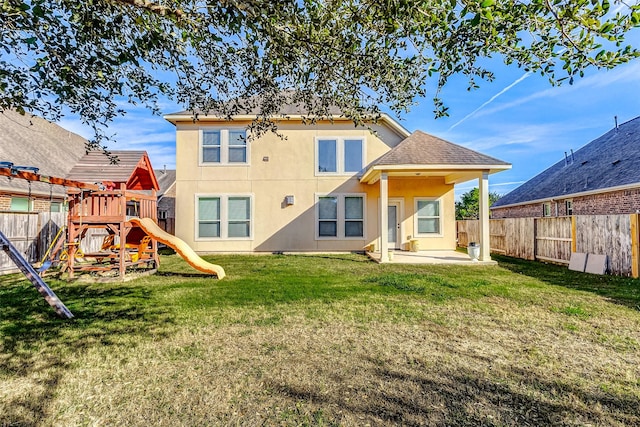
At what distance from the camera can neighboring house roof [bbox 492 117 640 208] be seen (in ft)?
42.1

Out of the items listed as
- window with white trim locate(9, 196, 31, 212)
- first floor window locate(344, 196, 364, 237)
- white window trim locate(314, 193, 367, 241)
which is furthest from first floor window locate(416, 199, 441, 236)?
window with white trim locate(9, 196, 31, 212)

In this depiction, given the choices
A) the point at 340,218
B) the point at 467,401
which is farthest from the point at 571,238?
the point at 467,401

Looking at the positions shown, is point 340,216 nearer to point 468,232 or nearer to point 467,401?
point 468,232

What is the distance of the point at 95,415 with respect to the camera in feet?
8.30

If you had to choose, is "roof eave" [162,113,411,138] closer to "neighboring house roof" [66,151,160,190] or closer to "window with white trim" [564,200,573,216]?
"neighboring house roof" [66,151,160,190]

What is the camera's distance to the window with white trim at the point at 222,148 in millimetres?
13789

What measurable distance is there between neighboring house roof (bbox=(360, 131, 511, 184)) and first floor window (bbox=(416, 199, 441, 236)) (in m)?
2.46

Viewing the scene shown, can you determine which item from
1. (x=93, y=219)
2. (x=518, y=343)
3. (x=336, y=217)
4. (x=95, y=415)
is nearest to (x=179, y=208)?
(x=93, y=219)

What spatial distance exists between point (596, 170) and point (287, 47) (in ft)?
55.3

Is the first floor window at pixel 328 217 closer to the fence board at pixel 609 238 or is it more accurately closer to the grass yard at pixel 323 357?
the grass yard at pixel 323 357

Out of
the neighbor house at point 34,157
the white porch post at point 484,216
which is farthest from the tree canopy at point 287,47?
the neighbor house at point 34,157

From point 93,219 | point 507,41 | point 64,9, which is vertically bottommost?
point 93,219

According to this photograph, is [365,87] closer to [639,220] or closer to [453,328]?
[453,328]

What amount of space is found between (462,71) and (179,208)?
12339mm
